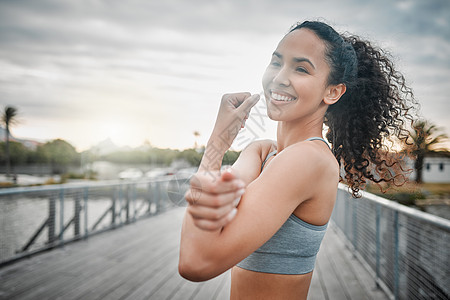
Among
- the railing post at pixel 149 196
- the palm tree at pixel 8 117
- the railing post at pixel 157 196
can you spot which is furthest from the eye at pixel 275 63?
the palm tree at pixel 8 117

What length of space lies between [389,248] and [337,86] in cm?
358

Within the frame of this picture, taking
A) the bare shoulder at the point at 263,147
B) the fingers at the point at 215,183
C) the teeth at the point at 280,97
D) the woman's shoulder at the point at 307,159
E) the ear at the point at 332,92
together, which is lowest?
the fingers at the point at 215,183

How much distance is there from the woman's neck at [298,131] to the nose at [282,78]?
147 mm

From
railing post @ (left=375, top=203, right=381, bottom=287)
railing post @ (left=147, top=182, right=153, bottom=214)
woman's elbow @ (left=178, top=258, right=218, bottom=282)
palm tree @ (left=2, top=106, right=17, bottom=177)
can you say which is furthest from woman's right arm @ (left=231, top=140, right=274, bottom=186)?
palm tree @ (left=2, top=106, right=17, bottom=177)

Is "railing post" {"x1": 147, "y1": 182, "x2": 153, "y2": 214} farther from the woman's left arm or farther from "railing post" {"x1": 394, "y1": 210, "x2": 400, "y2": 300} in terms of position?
the woman's left arm

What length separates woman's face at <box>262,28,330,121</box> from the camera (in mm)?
702

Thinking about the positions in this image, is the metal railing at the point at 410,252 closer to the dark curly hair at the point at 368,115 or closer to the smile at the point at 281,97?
the dark curly hair at the point at 368,115

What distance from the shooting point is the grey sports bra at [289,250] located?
0.72 metres

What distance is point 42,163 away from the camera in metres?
47.6

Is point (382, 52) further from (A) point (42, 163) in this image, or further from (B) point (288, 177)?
(A) point (42, 163)

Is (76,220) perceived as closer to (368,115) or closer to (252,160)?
(252,160)

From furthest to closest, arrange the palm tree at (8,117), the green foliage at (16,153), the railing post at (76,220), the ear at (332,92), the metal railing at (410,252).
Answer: the green foliage at (16,153) < the palm tree at (8,117) < the railing post at (76,220) < the metal railing at (410,252) < the ear at (332,92)

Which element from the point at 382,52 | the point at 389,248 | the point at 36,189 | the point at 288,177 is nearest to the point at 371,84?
the point at 382,52

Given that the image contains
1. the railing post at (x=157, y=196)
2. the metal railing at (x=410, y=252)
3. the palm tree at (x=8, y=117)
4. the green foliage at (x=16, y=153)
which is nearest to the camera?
the metal railing at (x=410, y=252)
